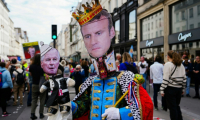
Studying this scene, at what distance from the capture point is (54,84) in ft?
8.24

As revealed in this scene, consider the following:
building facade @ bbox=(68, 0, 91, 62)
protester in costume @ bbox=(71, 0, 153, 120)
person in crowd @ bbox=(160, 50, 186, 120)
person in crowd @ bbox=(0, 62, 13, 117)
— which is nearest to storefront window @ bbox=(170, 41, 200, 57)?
building facade @ bbox=(68, 0, 91, 62)

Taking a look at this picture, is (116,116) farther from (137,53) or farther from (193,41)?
(137,53)

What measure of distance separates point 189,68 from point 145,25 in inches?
376

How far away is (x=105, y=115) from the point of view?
201 centimetres

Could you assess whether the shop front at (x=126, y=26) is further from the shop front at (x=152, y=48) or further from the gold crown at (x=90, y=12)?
the gold crown at (x=90, y=12)

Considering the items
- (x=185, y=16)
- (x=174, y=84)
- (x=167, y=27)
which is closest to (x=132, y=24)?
(x=167, y=27)

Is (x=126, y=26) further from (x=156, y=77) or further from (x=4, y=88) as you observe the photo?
(x=4, y=88)

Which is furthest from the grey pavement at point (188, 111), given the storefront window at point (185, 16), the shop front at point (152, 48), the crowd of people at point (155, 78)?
the shop front at point (152, 48)

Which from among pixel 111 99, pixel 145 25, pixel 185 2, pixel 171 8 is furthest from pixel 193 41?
pixel 111 99

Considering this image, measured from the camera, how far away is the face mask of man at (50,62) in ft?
8.08

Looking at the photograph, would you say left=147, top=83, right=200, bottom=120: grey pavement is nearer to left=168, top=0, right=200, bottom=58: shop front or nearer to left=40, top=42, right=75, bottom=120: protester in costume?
left=168, top=0, right=200, bottom=58: shop front

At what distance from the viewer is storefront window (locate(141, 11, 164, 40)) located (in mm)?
15852

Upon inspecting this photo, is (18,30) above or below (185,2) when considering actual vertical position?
above

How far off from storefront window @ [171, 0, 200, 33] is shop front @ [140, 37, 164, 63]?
1.66 metres
